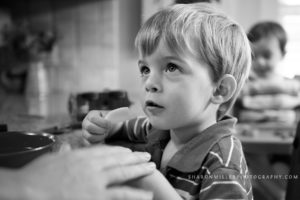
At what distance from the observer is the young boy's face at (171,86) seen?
50 centimetres

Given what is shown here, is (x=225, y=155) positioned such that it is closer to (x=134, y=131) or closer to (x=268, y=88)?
(x=134, y=131)

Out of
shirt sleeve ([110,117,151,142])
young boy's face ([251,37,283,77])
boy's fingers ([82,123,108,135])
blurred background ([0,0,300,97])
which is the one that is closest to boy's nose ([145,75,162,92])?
boy's fingers ([82,123,108,135])

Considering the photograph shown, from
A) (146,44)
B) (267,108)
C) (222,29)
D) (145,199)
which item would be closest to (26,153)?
(145,199)

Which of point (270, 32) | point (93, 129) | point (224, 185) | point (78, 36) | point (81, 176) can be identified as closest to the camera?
point (81, 176)

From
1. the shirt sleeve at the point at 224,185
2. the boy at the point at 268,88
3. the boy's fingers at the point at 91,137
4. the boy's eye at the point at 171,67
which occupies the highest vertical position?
the boy's eye at the point at 171,67

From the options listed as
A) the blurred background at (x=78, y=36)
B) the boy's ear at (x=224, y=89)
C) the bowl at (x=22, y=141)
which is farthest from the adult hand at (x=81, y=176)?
the blurred background at (x=78, y=36)

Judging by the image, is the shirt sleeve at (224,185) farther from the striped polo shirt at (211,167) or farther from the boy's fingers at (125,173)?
the boy's fingers at (125,173)

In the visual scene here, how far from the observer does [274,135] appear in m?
1.37

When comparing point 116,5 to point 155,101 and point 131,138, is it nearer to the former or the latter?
point 131,138

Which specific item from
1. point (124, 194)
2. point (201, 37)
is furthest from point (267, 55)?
point (124, 194)

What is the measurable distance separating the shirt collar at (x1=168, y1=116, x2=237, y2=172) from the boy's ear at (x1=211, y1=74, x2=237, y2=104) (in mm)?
41

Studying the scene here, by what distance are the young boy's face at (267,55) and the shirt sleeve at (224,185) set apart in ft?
4.99

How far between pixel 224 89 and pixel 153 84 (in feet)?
0.50

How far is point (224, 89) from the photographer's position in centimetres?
58
